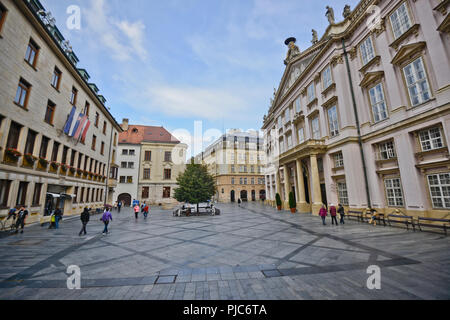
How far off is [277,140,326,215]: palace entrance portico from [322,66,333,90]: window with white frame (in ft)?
19.2

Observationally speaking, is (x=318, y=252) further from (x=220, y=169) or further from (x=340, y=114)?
(x=220, y=169)

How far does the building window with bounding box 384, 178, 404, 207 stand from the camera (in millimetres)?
13398

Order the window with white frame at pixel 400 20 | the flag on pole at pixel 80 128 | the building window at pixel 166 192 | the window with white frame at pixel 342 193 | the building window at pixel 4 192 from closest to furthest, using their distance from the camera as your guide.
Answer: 1. the building window at pixel 4 192
2. the window with white frame at pixel 400 20
3. the window with white frame at pixel 342 193
4. the flag on pole at pixel 80 128
5. the building window at pixel 166 192

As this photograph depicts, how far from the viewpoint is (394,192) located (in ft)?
45.3

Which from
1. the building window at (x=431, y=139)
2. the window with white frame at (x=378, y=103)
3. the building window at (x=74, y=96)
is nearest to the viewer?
the building window at (x=431, y=139)

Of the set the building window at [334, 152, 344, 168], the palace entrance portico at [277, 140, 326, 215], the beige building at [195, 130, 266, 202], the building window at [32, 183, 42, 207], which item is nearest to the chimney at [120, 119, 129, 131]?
the beige building at [195, 130, 266, 202]

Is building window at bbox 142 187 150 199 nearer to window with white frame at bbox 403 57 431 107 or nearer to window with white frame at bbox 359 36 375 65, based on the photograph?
window with white frame at bbox 359 36 375 65

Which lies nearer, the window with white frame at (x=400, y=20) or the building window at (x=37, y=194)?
the window with white frame at (x=400, y=20)

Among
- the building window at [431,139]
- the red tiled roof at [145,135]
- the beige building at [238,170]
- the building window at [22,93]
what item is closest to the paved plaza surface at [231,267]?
the building window at [431,139]

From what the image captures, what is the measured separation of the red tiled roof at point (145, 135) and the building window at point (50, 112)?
78.1 feet

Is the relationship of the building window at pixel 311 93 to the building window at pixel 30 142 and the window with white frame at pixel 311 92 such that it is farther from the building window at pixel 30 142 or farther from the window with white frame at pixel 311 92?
the building window at pixel 30 142

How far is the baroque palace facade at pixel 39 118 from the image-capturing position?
40.5ft

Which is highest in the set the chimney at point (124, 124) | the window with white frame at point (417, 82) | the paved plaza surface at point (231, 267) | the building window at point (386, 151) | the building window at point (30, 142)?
the chimney at point (124, 124)
